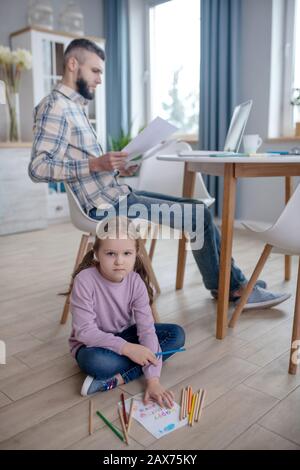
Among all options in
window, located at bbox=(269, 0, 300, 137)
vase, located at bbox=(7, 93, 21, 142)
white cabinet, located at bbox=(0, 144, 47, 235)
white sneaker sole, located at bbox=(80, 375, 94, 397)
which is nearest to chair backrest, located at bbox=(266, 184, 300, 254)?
white sneaker sole, located at bbox=(80, 375, 94, 397)

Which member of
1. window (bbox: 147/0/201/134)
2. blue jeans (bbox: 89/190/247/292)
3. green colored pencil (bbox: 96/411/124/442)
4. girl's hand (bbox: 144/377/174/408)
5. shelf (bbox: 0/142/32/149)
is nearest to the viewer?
green colored pencil (bbox: 96/411/124/442)

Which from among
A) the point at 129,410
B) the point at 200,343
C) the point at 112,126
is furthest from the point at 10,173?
the point at 129,410

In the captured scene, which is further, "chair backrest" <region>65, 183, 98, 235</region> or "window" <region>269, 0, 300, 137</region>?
"window" <region>269, 0, 300, 137</region>

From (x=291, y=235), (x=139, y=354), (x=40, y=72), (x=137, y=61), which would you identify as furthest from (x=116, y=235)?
(x=137, y=61)

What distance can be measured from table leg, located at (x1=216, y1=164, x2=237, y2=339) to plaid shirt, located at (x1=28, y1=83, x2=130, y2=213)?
16.5 inches

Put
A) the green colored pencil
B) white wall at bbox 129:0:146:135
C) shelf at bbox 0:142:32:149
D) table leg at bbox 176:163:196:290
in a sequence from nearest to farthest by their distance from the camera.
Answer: the green colored pencil, table leg at bbox 176:163:196:290, shelf at bbox 0:142:32:149, white wall at bbox 129:0:146:135

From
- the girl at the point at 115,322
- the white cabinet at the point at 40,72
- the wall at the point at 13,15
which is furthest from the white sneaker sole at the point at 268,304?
the wall at the point at 13,15

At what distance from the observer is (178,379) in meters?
1.30

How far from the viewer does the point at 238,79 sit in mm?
3381

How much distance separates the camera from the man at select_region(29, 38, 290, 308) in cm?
154

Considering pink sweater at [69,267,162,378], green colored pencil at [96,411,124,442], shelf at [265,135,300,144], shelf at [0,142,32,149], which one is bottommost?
green colored pencil at [96,411,124,442]

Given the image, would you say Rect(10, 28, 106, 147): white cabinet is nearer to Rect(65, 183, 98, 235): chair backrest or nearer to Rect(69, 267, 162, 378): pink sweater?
Rect(65, 183, 98, 235): chair backrest

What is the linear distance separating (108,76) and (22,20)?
95 centimetres

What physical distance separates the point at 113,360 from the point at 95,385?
0.08 metres
